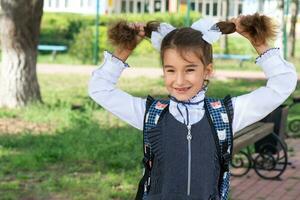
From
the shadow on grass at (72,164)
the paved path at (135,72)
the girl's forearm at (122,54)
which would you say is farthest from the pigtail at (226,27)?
the paved path at (135,72)

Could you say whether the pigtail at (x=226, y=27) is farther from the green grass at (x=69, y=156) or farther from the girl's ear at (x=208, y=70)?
the green grass at (x=69, y=156)

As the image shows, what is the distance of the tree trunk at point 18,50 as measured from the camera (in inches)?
404

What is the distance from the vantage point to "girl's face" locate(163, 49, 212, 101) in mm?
2410

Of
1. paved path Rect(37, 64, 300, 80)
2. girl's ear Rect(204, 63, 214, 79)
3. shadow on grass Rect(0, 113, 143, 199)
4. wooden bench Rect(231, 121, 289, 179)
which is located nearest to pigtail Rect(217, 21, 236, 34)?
girl's ear Rect(204, 63, 214, 79)

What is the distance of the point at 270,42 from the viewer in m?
2.56

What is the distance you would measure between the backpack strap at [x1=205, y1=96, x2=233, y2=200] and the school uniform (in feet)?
0.08

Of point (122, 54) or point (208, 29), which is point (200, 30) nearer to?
point (208, 29)

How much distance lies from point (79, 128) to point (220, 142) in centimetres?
656

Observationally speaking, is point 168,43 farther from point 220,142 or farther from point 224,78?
point 224,78

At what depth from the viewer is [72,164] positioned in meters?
6.89

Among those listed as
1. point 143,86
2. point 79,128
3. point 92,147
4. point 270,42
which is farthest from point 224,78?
point 270,42

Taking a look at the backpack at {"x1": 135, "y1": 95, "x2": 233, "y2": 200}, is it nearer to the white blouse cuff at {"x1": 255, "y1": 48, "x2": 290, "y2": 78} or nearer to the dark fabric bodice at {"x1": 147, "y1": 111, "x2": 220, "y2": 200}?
the dark fabric bodice at {"x1": 147, "y1": 111, "x2": 220, "y2": 200}

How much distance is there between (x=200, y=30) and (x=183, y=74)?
7.0 inches

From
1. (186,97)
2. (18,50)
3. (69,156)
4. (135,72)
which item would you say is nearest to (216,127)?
(186,97)
